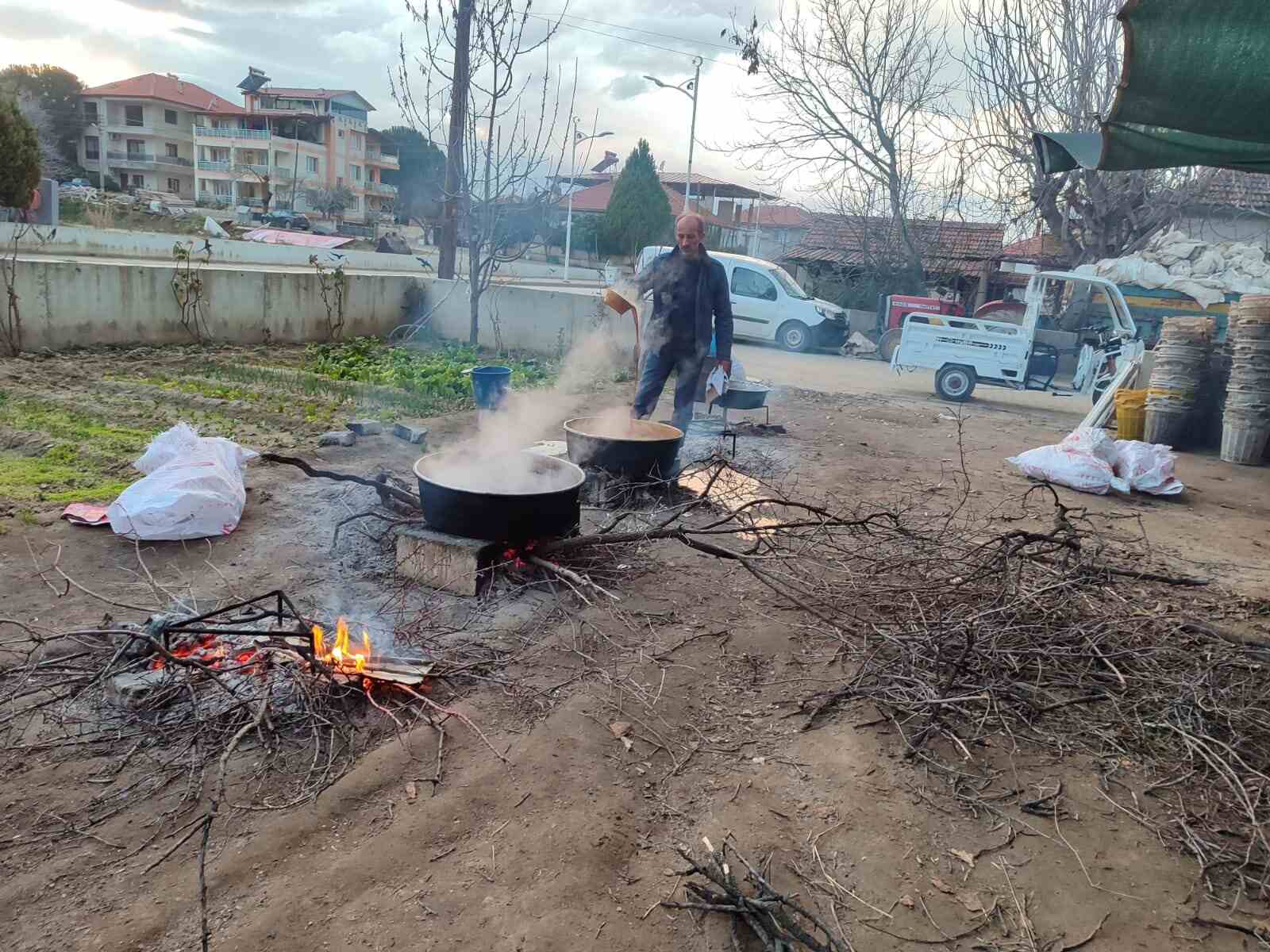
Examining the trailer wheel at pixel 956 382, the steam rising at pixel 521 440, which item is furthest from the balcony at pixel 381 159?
the steam rising at pixel 521 440

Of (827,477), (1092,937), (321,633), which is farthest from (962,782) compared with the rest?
(827,477)

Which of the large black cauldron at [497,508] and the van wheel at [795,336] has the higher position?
the van wheel at [795,336]

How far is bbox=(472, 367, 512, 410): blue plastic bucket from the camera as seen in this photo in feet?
27.1

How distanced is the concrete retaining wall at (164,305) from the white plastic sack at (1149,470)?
429 inches

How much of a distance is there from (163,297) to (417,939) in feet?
36.1

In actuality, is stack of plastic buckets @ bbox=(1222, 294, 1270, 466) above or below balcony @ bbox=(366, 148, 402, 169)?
below

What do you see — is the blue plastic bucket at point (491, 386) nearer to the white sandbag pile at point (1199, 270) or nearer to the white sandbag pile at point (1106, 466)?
the white sandbag pile at point (1106, 466)

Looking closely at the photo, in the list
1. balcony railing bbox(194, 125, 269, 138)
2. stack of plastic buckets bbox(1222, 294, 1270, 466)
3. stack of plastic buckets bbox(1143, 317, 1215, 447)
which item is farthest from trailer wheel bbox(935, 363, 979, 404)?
balcony railing bbox(194, 125, 269, 138)

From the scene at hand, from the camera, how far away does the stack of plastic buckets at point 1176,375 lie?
30.6 feet

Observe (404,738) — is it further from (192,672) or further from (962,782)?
(962,782)

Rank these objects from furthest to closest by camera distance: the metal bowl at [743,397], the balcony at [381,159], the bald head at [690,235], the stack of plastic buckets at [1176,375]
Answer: the balcony at [381,159] → the stack of plastic buckets at [1176,375] → the metal bowl at [743,397] → the bald head at [690,235]

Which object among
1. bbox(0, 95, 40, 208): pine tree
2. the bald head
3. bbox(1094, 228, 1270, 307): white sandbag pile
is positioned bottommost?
the bald head

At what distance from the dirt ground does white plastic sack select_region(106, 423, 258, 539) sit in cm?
33

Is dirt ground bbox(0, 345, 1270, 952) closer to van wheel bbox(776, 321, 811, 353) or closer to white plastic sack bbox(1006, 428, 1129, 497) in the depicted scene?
white plastic sack bbox(1006, 428, 1129, 497)
